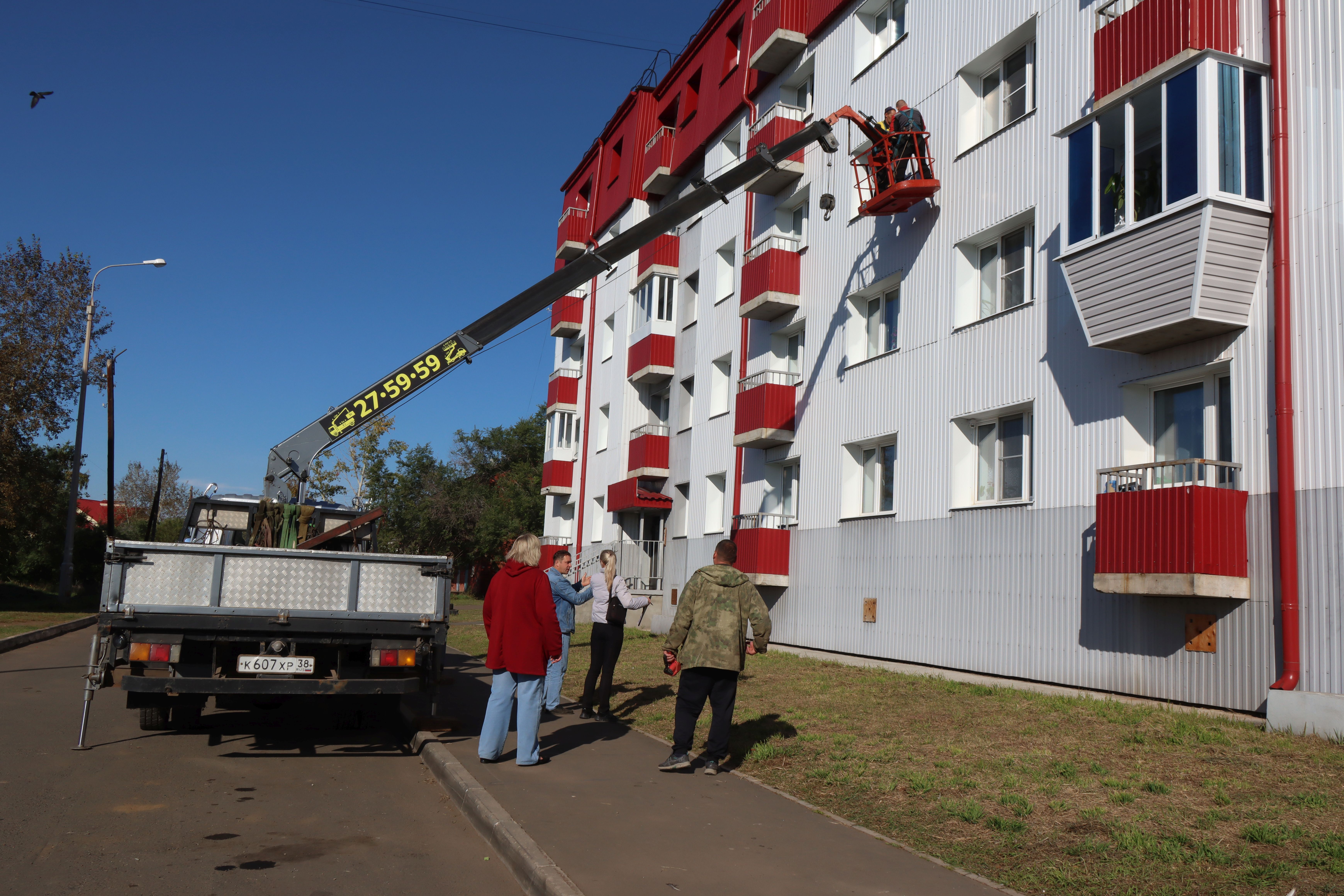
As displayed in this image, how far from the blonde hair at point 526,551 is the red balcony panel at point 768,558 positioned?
1046cm

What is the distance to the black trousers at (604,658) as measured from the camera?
10.7 meters

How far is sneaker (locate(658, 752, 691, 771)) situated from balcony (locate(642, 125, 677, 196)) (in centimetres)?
2146

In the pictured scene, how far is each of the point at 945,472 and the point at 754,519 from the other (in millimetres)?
6291

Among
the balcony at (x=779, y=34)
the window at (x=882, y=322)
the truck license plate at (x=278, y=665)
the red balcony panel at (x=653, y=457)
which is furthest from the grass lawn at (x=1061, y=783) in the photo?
the balcony at (x=779, y=34)

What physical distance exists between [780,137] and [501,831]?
17402mm

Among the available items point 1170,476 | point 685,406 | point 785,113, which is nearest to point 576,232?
point 685,406

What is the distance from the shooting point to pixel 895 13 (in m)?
18.4

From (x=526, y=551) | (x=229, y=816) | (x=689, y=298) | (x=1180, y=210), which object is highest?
(x=689, y=298)

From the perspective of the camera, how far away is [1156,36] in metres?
10.6

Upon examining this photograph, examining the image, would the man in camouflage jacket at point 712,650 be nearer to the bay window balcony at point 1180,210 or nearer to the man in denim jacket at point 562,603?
the man in denim jacket at point 562,603

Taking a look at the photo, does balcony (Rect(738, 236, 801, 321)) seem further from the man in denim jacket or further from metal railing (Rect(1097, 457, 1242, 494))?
the man in denim jacket

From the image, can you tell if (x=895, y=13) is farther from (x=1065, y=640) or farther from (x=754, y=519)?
(x=1065, y=640)

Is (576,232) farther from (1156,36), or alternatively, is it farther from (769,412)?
(1156,36)

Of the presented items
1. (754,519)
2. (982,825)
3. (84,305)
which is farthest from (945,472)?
(84,305)
